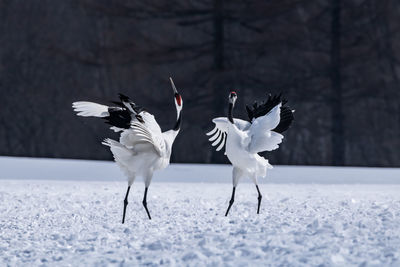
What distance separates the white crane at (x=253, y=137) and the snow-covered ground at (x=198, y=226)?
0.52 metres

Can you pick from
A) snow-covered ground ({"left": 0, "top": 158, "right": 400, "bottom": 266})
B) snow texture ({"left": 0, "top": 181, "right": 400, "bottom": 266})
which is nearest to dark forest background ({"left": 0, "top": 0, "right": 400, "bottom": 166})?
snow-covered ground ({"left": 0, "top": 158, "right": 400, "bottom": 266})

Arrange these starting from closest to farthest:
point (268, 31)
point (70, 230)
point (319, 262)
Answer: point (319, 262) < point (70, 230) < point (268, 31)

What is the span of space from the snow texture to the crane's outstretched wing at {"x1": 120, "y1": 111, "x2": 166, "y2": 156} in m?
0.78

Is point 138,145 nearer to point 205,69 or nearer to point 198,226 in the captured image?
point 198,226

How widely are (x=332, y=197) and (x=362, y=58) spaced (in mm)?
8208

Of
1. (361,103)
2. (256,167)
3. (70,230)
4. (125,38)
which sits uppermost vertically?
(125,38)

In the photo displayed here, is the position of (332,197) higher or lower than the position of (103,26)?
lower

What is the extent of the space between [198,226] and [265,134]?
1.16 metres

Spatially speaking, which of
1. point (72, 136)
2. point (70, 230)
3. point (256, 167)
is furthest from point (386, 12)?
point (70, 230)

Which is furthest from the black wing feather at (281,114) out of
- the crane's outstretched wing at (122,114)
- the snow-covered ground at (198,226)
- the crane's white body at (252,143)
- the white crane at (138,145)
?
the crane's outstretched wing at (122,114)

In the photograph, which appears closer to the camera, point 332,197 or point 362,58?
point 332,197

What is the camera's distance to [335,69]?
640 inches

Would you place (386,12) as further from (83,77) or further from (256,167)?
(256,167)

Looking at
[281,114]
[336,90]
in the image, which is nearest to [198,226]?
[281,114]
